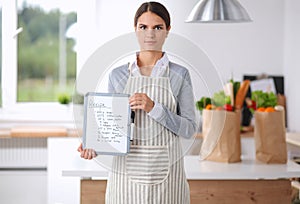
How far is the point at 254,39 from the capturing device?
4.84 meters

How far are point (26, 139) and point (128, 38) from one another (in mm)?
3359

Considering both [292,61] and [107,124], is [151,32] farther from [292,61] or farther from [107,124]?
[292,61]

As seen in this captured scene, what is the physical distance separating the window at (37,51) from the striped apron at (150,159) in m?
3.48

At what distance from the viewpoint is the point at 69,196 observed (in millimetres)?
4027

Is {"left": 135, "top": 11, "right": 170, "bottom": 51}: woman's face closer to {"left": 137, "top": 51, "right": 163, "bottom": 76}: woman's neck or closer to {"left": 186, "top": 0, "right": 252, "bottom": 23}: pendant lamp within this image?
{"left": 137, "top": 51, "right": 163, "bottom": 76}: woman's neck

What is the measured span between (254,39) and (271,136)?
2116 mm

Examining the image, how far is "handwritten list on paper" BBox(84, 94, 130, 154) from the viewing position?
1634 mm

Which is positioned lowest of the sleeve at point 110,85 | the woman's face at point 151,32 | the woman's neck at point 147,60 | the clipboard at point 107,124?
the clipboard at point 107,124

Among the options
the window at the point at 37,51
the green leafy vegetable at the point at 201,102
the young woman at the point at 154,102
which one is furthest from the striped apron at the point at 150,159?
the window at the point at 37,51

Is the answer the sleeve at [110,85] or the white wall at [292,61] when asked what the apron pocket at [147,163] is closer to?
the sleeve at [110,85]

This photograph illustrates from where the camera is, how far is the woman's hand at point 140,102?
5.29ft

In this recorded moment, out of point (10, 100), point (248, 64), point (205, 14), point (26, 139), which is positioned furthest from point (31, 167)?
point (205, 14)

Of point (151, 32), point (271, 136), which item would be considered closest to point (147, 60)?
point (151, 32)

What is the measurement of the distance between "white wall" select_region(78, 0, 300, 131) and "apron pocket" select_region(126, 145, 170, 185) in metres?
3.04
